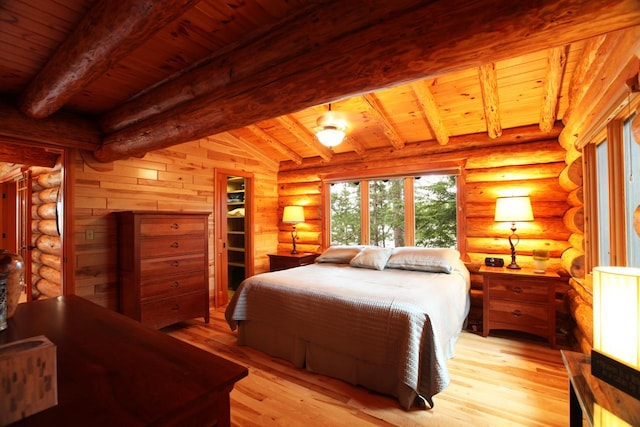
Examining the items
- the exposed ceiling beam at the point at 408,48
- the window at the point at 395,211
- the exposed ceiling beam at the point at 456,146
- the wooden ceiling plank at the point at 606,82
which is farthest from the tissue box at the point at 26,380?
the exposed ceiling beam at the point at 456,146

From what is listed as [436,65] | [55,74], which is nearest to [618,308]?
[436,65]

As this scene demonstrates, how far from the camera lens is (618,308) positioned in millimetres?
1034

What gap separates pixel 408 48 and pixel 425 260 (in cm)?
241

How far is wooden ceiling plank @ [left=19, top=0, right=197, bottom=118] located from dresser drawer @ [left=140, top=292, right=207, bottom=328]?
206 centimetres

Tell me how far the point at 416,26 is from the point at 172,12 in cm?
112

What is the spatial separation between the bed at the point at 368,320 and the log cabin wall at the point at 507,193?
527 millimetres

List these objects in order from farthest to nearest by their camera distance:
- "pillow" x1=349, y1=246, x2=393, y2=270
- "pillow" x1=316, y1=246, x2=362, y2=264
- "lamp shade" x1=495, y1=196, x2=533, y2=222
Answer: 1. "pillow" x1=316, y1=246, x2=362, y2=264
2. "pillow" x1=349, y1=246, x2=393, y2=270
3. "lamp shade" x1=495, y1=196, x2=533, y2=222

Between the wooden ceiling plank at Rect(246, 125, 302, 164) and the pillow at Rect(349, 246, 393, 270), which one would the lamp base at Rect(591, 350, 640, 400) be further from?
the wooden ceiling plank at Rect(246, 125, 302, 164)

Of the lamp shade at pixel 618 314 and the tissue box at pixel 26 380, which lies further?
the lamp shade at pixel 618 314

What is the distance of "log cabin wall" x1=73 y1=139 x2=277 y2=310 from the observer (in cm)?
315

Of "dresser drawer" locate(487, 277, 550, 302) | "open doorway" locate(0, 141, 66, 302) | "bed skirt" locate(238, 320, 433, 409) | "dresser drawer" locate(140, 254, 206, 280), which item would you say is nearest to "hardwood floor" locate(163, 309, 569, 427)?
"bed skirt" locate(238, 320, 433, 409)

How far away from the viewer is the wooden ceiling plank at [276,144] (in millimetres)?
4332

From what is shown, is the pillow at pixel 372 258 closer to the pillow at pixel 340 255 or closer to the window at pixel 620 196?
the pillow at pixel 340 255

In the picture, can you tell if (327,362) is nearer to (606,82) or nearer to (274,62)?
(274,62)
